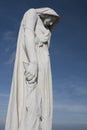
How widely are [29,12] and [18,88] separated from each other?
83.1 inches

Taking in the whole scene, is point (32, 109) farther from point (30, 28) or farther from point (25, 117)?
point (30, 28)

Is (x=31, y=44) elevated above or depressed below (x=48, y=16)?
below

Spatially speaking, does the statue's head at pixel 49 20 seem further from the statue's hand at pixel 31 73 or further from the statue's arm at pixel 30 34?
the statue's hand at pixel 31 73

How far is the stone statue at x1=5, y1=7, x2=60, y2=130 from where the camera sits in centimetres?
898

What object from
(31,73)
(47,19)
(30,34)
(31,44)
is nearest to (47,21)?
(47,19)

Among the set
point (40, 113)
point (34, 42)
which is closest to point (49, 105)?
point (40, 113)

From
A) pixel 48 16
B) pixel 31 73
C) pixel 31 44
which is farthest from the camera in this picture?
pixel 48 16

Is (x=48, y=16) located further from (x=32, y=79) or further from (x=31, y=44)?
(x=32, y=79)

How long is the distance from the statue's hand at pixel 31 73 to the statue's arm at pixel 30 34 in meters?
0.17

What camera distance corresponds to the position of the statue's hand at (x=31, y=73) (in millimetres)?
9102

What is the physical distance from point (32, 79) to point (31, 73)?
16 centimetres

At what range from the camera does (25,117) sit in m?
8.93

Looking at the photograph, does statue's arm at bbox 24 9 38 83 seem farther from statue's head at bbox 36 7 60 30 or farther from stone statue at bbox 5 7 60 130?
statue's head at bbox 36 7 60 30

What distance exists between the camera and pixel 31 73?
358 inches
